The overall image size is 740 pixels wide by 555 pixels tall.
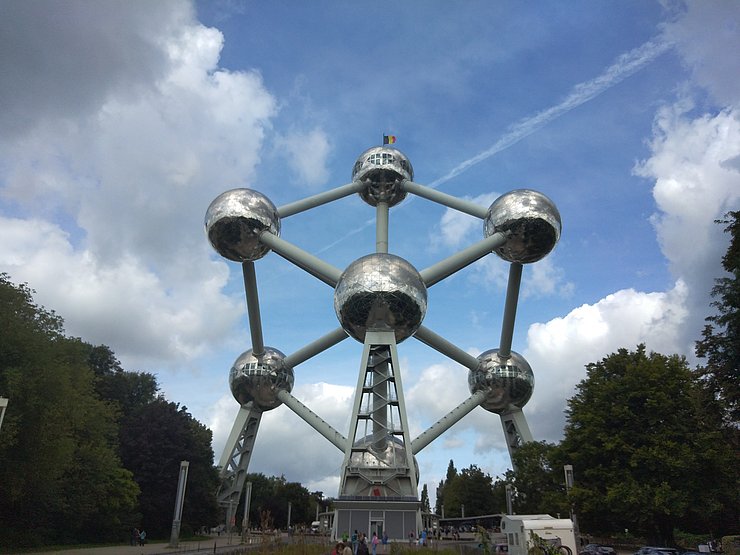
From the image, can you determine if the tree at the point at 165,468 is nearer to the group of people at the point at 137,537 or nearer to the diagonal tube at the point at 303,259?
the group of people at the point at 137,537

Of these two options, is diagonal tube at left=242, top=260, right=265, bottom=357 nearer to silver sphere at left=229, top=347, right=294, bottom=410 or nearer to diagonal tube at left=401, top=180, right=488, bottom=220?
silver sphere at left=229, top=347, right=294, bottom=410

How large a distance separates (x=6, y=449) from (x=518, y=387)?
71.3ft

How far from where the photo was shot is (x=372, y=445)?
22.5 meters

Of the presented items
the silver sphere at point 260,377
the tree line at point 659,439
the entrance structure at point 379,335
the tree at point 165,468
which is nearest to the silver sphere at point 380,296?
the entrance structure at point 379,335

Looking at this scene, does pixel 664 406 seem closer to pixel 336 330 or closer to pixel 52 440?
pixel 336 330

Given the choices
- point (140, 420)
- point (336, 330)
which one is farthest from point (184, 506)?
point (336, 330)

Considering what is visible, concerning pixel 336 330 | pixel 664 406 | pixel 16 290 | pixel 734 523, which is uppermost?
pixel 336 330

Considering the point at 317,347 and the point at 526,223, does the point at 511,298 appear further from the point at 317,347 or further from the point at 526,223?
the point at 317,347

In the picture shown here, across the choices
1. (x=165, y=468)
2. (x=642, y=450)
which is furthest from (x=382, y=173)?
(x=165, y=468)

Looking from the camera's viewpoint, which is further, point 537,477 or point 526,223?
point 537,477

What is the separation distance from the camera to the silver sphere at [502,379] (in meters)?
29.2

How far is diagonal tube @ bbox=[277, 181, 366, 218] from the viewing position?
26.4 meters

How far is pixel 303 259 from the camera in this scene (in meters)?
23.8

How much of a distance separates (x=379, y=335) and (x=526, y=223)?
26.2 feet
